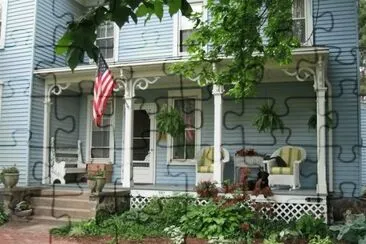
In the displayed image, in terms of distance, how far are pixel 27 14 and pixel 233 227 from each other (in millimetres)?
7991

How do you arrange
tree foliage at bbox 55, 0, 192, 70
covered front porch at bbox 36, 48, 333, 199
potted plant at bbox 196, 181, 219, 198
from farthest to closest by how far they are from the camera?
covered front porch at bbox 36, 48, 333, 199
potted plant at bbox 196, 181, 219, 198
tree foliage at bbox 55, 0, 192, 70

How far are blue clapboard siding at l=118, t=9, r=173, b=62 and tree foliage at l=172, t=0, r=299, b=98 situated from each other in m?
4.18

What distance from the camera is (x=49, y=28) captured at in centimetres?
1274

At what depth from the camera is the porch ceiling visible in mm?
9781

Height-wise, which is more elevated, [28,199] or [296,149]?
[296,149]

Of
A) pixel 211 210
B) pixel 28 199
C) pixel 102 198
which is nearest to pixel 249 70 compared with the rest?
pixel 211 210

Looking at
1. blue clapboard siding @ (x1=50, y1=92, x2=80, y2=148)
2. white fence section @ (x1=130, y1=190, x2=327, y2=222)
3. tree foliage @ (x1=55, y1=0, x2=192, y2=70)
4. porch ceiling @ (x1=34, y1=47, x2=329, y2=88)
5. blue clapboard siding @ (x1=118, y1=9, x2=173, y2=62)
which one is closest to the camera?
tree foliage @ (x1=55, y1=0, x2=192, y2=70)

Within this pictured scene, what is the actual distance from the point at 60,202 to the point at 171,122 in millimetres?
3260

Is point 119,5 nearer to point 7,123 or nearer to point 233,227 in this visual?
point 233,227

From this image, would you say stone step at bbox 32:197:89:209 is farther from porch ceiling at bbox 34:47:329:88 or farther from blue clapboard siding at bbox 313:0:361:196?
blue clapboard siding at bbox 313:0:361:196

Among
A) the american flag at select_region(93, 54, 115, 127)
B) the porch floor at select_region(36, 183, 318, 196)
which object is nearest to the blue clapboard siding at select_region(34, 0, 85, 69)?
the american flag at select_region(93, 54, 115, 127)

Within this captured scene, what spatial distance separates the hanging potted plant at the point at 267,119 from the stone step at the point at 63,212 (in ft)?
14.4

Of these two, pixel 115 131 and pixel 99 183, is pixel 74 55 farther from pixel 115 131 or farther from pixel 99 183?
pixel 115 131

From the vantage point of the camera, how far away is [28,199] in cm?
1104
